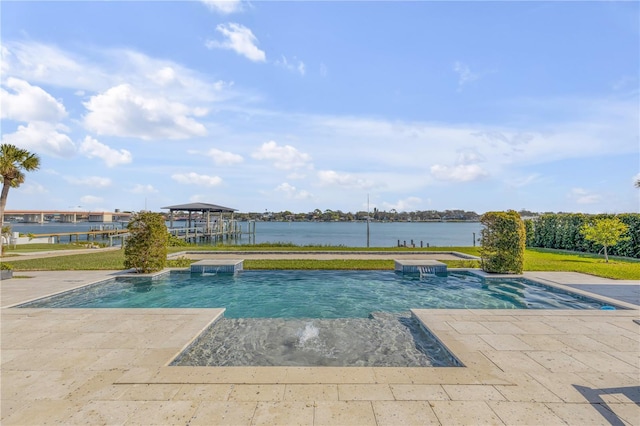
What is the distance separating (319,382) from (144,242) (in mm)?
9851

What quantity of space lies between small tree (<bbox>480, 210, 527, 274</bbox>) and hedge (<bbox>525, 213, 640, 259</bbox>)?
10044 millimetres

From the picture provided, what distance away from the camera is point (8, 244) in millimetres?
22688

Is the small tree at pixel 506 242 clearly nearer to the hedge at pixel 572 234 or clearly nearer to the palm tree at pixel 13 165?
the hedge at pixel 572 234

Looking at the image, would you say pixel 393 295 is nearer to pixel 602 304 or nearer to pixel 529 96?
pixel 602 304

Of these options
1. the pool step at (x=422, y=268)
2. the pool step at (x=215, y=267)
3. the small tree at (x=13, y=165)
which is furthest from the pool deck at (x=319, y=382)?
the small tree at (x=13, y=165)

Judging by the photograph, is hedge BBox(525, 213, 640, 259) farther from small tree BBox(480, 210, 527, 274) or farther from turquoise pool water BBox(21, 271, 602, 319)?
turquoise pool water BBox(21, 271, 602, 319)

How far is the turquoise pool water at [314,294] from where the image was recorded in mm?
7508

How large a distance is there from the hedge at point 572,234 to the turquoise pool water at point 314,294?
12747 millimetres

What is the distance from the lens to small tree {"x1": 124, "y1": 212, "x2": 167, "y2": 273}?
1086 cm

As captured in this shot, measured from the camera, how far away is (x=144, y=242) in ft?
36.0

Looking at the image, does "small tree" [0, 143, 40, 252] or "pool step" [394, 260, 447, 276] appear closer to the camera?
"pool step" [394, 260, 447, 276]

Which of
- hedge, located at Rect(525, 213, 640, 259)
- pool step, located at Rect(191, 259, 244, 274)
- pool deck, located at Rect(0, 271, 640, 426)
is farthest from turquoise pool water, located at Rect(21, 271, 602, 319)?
hedge, located at Rect(525, 213, 640, 259)

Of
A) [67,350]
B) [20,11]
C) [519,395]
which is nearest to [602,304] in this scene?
[519,395]

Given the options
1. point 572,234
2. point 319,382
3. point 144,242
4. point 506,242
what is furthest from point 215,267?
point 572,234
